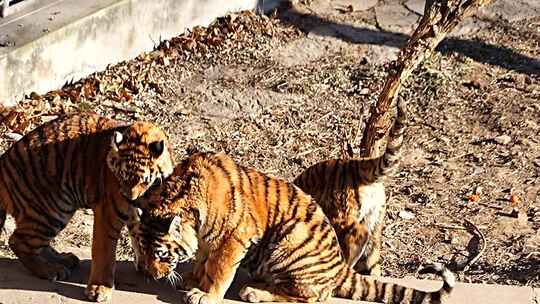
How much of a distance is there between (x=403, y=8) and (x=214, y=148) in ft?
10.6

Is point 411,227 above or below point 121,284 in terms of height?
above

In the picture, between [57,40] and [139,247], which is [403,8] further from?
[139,247]

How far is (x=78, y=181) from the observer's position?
5.42 meters

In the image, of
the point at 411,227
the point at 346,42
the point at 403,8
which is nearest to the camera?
the point at 411,227

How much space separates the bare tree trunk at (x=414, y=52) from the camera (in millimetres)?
6578

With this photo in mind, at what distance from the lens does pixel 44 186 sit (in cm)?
543

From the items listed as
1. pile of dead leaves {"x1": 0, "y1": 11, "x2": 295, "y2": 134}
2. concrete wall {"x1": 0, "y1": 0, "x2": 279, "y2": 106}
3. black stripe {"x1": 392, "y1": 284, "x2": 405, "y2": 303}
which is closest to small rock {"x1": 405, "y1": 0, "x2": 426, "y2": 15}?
pile of dead leaves {"x1": 0, "y1": 11, "x2": 295, "y2": 134}

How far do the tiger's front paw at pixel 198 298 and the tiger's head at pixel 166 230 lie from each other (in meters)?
0.14

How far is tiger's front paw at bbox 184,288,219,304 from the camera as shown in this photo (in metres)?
5.19

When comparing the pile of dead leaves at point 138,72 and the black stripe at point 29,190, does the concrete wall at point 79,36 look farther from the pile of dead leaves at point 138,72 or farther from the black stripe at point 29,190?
the black stripe at point 29,190

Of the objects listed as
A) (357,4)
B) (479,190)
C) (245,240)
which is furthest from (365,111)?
(245,240)

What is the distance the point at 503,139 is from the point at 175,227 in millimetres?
3749

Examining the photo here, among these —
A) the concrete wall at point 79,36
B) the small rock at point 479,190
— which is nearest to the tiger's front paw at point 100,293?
the concrete wall at point 79,36

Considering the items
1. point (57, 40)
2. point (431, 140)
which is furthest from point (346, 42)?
point (57, 40)
